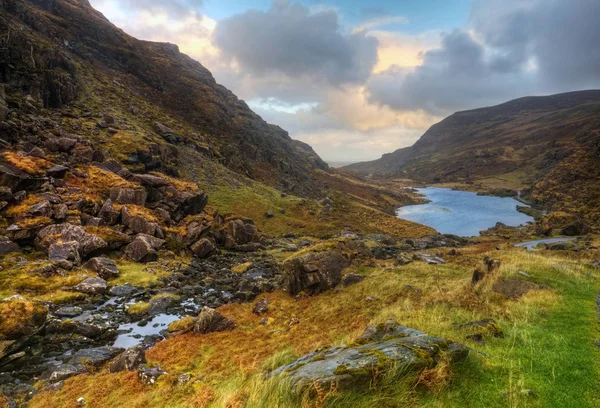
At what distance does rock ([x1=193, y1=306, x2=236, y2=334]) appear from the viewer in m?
17.2

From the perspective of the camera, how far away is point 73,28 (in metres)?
87.2

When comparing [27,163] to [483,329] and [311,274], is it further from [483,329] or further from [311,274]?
[483,329]

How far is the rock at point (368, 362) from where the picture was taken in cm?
648

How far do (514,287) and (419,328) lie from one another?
7638 mm

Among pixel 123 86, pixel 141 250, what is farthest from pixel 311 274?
pixel 123 86

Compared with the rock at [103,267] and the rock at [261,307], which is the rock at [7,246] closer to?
the rock at [103,267]

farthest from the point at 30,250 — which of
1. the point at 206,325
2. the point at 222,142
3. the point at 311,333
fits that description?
the point at 222,142

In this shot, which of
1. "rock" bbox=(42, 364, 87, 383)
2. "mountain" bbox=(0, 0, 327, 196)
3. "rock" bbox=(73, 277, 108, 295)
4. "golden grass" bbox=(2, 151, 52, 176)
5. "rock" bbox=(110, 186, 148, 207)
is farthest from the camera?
"mountain" bbox=(0, 0, 327, 196)

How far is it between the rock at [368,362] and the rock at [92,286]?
19658 mm

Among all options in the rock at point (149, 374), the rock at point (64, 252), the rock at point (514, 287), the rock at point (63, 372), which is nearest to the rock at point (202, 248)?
the rock at point (64, 252)

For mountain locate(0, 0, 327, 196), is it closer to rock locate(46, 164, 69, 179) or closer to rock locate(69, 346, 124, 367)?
rock locate(46, 164, 69, 179)

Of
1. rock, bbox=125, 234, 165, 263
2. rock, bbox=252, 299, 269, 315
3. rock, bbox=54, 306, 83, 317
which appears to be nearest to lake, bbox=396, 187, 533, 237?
rock, bbox=252, 299, 269, 315

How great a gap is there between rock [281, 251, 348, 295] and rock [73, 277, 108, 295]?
13580 millimetres

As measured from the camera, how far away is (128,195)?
114ft
